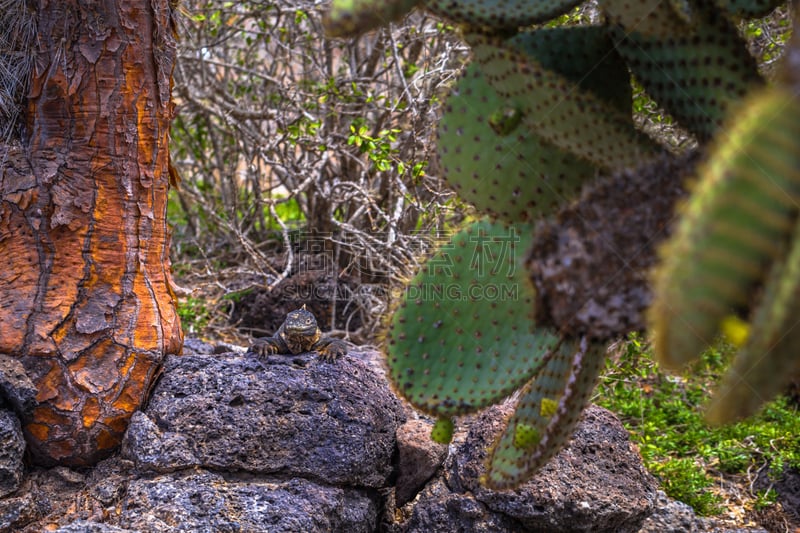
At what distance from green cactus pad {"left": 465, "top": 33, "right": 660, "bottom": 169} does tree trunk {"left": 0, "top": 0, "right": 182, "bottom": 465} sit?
77.9 inches

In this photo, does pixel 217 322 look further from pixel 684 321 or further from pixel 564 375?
pixel 684 321

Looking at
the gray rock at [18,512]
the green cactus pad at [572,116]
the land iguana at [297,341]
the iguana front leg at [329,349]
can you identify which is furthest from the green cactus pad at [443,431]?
the gray rock at [18,512]

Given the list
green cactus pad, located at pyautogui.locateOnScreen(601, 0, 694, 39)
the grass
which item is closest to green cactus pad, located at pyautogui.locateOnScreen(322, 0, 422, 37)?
green cactus pad, located at pyautogui.locateOnScreen(601, 0, 694, 39)

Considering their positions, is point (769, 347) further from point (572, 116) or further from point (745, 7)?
point (745, 7)

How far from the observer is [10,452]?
292 cm

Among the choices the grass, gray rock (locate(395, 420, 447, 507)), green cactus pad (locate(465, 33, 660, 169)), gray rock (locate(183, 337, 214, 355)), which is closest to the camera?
green cactus pad (locate(465, 33, 660, 169))

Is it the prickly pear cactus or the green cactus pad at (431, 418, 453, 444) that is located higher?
the prickly pear cactus

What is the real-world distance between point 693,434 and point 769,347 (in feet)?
14.0

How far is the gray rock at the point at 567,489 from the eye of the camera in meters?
3.07

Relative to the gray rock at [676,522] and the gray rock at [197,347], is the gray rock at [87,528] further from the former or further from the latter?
the gray rock at [676,522]

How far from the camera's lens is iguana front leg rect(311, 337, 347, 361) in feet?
11.9

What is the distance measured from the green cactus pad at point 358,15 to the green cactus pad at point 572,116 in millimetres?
326

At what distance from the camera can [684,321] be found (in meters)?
0.95

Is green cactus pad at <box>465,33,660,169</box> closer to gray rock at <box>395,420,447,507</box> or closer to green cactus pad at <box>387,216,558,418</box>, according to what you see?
green cactus pad at <box>387,216,558,418</box>
